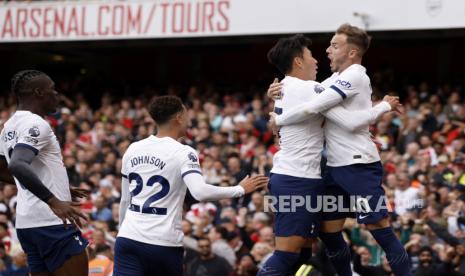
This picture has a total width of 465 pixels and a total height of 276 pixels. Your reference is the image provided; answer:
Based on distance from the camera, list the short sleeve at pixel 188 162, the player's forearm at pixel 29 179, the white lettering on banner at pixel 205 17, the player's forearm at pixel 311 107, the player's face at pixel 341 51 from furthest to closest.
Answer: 1. the white lettering on banner at pixel 205 17
2. the player's face at pixel 341 51
3. the player's forearm at pixel 311 107
4. the short sleeve at pixel 188 162
5. the player's forearm at pixel 29 179

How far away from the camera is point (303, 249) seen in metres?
7.48

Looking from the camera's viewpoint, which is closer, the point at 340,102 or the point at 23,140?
the point at 23,140

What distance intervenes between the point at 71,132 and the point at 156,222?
11.9 m

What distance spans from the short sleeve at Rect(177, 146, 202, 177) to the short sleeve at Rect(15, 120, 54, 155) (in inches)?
39.4

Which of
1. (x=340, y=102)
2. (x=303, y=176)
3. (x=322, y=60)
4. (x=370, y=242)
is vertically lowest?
(x=370, y=242)

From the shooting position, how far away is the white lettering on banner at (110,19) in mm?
18625

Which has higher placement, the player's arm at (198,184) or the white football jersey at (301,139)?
the white football jersey at (301,139)

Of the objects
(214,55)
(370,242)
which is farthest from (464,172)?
(214,55)

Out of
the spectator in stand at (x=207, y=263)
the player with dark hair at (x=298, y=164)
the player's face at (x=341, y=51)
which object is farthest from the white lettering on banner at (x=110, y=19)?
the player with dark hair at (x=298, y=164)

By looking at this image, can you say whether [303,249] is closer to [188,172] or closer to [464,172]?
[188,172]

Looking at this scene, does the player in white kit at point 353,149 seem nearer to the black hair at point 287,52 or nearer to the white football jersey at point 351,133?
the white football jersey at point 351,133

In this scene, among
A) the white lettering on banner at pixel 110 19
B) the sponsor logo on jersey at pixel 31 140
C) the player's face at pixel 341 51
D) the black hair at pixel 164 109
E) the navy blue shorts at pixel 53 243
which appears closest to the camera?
the sponsor logo on jersey at pixel 31 140

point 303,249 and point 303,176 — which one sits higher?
point 303,176

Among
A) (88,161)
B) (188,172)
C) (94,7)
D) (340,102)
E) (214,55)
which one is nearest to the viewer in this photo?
(188,172)
